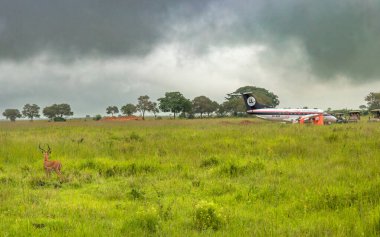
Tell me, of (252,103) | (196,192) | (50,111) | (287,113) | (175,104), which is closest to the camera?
(196,192)

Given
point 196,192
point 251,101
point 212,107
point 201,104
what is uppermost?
point 201,104

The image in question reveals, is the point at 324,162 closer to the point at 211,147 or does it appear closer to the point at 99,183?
the point at 211,147

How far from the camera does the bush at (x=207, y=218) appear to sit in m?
6.77

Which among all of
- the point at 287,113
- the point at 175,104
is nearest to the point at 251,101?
the point at 287,113

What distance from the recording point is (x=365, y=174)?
10766 mm

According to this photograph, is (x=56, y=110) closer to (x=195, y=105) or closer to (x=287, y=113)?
(x=195, y=105)

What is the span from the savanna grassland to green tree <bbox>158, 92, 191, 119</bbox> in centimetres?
8643

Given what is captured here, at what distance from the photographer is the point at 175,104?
10438cm

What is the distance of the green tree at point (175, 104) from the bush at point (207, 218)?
9733 cm

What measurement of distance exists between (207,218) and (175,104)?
321 ft

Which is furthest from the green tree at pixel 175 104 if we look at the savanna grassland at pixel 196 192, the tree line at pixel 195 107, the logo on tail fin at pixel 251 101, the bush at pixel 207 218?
the bush at pixel 207 218

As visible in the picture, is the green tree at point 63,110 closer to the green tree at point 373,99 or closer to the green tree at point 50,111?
the green tree at point 50,111

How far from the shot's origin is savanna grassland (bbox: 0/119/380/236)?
22.0 feet

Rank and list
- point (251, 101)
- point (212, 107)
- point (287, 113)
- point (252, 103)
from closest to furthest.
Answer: point (287, 113), point (252, 103), point (251, 101), point (212, 107)
